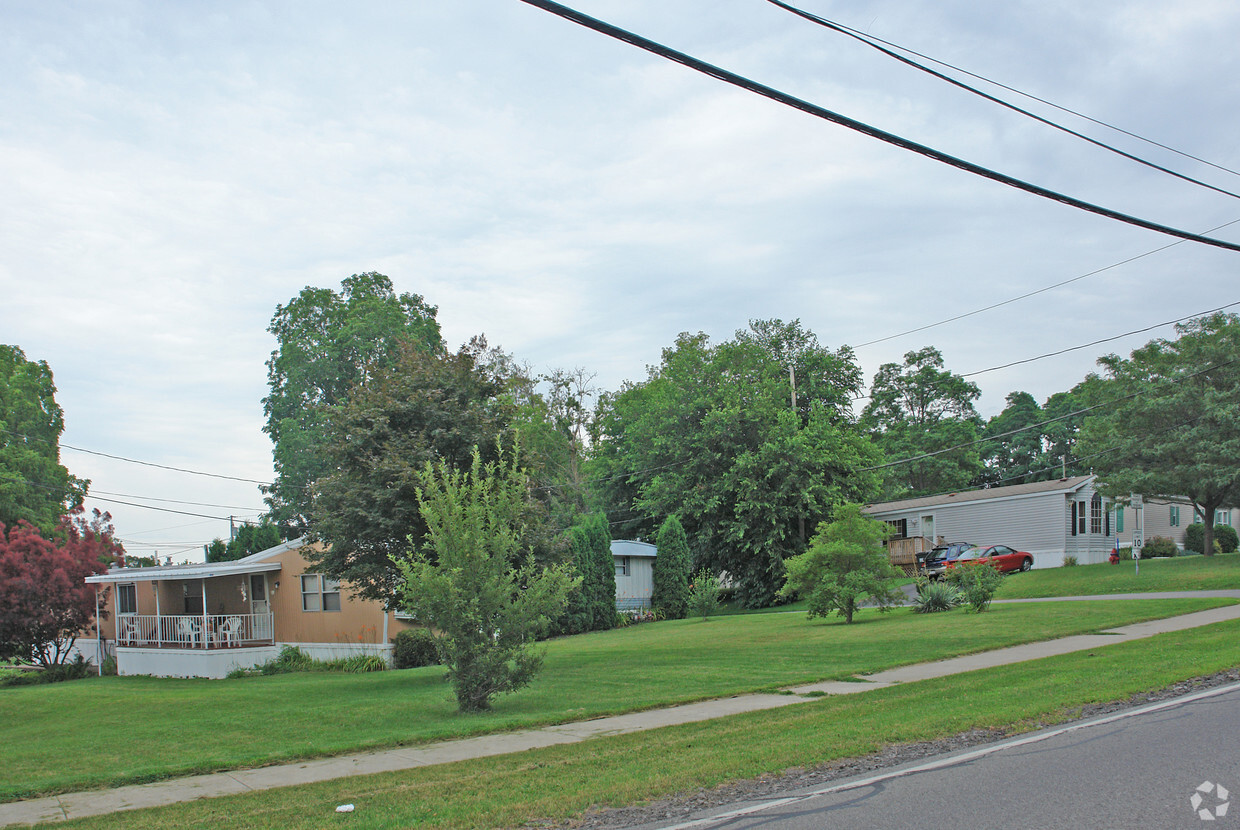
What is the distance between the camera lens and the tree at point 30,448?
46.0 metres

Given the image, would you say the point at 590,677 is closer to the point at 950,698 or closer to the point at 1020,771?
the point at 950,698

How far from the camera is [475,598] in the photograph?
12.0 metres

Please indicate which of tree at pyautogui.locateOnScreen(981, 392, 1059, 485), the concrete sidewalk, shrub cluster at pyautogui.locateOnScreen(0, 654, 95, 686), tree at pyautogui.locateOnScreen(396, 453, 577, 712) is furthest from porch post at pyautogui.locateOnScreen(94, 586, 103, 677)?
tree at pyautogui.locateOnScreen(981, 392, 1059, 485)

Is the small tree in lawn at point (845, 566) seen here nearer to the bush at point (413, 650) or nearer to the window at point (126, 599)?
the bush at point (413, 650)

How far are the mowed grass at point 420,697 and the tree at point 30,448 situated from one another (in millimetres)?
27304

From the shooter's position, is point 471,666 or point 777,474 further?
point 777,474

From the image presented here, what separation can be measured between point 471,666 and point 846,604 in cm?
1281

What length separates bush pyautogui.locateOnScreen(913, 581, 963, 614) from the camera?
915 inches

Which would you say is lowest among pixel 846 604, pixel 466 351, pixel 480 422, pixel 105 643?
pixel 105 643

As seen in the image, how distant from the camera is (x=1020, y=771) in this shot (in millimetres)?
6637

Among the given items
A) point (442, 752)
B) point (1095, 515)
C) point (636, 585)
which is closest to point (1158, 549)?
point (1095, 515)

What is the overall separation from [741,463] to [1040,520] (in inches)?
556

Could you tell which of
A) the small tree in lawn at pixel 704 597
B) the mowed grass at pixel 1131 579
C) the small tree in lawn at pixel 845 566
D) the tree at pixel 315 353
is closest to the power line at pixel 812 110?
the small tree in lawn at pixel 845 566

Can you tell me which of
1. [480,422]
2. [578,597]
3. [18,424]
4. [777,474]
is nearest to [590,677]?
[480,422]
